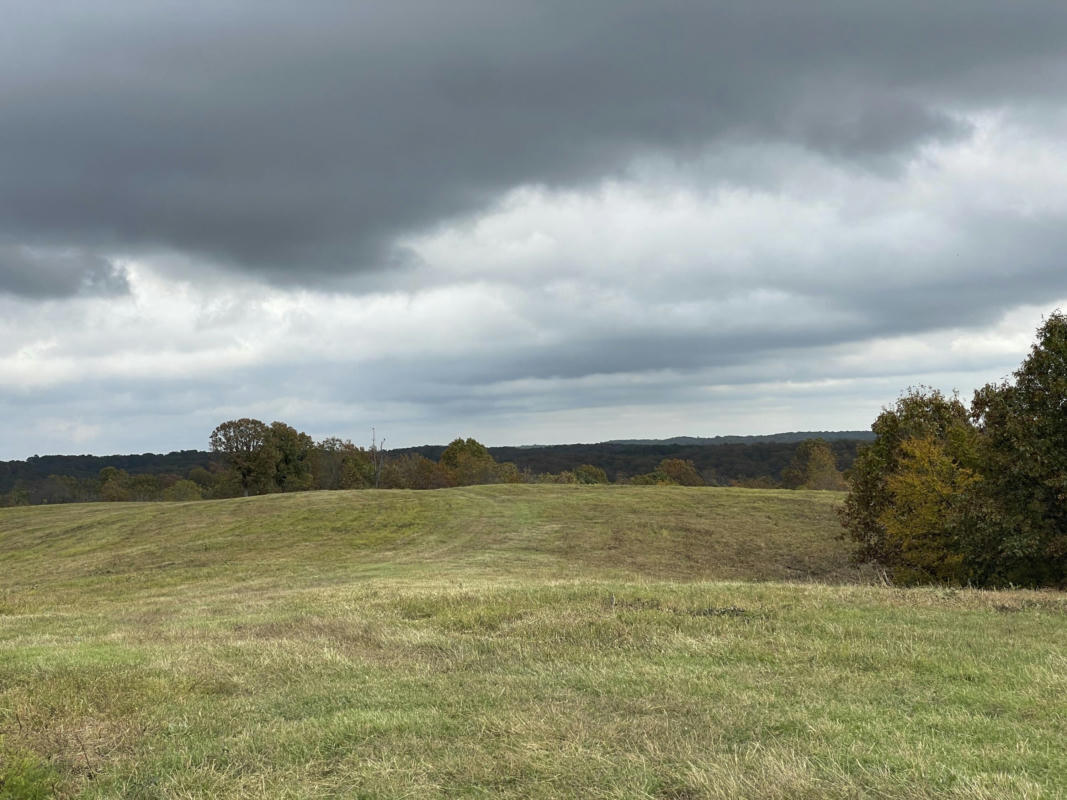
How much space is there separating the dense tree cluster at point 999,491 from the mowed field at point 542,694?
993cm

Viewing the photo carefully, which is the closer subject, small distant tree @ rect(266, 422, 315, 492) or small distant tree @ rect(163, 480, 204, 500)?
small distant tree @ rect(266, 422, 315, 492)

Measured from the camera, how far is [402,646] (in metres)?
13.0

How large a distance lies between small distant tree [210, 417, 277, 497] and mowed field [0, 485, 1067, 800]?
71258mm

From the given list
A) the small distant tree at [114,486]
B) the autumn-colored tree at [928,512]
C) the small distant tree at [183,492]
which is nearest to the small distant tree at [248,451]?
the small distant tree at [183,492]

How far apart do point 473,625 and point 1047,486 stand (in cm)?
2213

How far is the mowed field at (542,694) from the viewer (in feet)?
20.7

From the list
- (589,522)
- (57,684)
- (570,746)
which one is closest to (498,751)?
(570,746)

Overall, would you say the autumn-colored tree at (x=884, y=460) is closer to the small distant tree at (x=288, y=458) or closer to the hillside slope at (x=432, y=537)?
the hillside slope at (x=432, y=537)

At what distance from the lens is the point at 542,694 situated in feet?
30.0

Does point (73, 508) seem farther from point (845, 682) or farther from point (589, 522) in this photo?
point (845, 682)

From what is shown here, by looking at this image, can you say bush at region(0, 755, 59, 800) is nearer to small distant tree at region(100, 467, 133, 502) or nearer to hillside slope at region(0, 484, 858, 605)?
hillside slope at region(0, 484, 858, 605)

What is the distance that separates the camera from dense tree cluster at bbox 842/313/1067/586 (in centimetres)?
2517

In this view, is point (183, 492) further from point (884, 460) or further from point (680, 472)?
point (884, 460)

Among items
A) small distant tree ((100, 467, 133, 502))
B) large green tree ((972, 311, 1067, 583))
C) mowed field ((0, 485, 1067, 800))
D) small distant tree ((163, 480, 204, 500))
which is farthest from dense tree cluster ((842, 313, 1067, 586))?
small distant tree ((100, 467, 133, 502))
